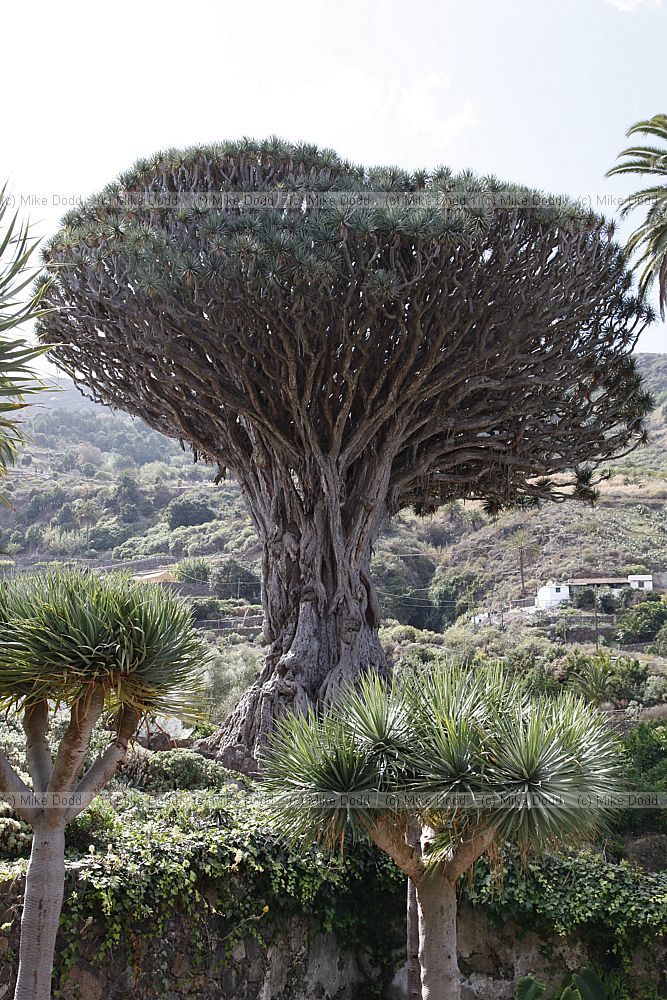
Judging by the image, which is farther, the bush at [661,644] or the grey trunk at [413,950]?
the bush at [661,644]

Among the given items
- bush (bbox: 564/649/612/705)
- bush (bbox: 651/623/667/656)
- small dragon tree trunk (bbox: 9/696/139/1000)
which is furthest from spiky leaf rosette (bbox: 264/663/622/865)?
bush (bbox: 651/623/667/656)

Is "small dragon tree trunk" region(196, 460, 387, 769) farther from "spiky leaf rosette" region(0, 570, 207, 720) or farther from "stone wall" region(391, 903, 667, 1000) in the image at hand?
"spiky leaf rosette" region(0, 570, 207, 720)

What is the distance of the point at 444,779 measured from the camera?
4805 mm

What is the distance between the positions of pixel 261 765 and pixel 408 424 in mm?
5203

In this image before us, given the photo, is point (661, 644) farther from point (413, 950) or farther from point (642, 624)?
point (413, 950)

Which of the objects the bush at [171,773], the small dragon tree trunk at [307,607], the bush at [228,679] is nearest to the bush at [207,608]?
the bush at [228,679]

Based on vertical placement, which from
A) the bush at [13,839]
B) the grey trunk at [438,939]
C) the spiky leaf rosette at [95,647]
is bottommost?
the grey trunk at [438,939]

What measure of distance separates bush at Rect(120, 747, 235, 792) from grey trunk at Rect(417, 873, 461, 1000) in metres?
4.45

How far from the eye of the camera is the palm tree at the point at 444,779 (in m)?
4.68

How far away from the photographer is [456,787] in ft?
15.7

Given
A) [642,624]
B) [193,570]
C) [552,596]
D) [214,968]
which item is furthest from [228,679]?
[193,570]

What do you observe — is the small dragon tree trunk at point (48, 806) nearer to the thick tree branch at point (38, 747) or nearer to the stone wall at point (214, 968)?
the thick tree branch at point (38, 747)

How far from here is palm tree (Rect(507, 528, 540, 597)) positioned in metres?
41.2

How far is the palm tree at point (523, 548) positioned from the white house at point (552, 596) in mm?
2920
